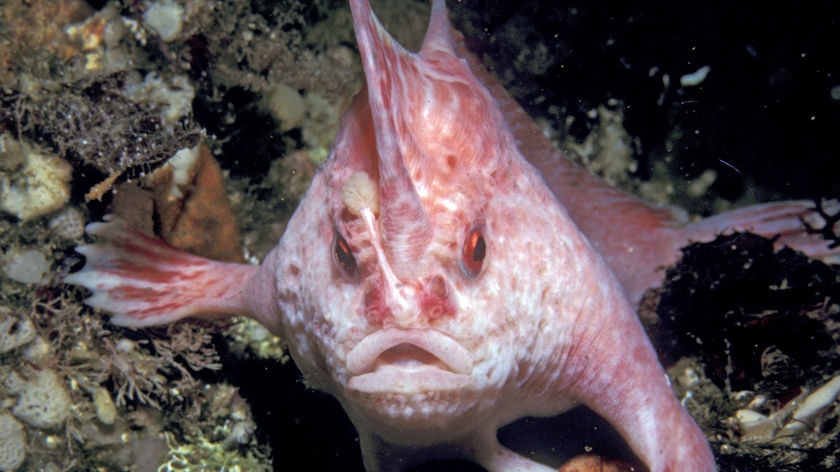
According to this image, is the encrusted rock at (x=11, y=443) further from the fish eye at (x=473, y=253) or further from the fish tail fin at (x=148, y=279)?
the fish eye at (x=473, y=253)

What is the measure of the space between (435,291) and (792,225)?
3581mm

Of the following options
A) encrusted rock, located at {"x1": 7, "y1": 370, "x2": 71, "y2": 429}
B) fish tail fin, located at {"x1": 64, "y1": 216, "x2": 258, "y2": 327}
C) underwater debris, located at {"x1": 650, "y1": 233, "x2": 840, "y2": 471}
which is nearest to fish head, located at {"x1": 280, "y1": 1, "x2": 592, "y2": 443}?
fish tail fin, located at {"x1": 64, "y1": 216, "x2": 258, "y2": 327}

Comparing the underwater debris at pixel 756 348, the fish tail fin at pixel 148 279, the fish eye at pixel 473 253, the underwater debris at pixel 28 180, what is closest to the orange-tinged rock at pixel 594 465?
the underwater debris at pixel 756 348

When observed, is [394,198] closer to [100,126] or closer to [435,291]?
[435,291]

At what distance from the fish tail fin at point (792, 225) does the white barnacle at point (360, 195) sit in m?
3.09

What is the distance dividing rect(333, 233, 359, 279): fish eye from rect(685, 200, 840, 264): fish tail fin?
3143 millimetres

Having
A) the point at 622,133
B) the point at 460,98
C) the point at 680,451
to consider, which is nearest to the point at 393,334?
the point at 460,98

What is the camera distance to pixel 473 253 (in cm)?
264

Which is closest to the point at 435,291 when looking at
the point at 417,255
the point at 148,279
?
the point at 417,255

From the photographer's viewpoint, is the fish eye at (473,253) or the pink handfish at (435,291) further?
the fish eye at (473,253)

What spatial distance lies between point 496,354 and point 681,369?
7.96ft

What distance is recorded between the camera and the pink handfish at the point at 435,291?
2.40 meters

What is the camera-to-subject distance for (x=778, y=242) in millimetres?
4430

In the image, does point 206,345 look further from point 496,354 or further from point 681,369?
point 681,369
